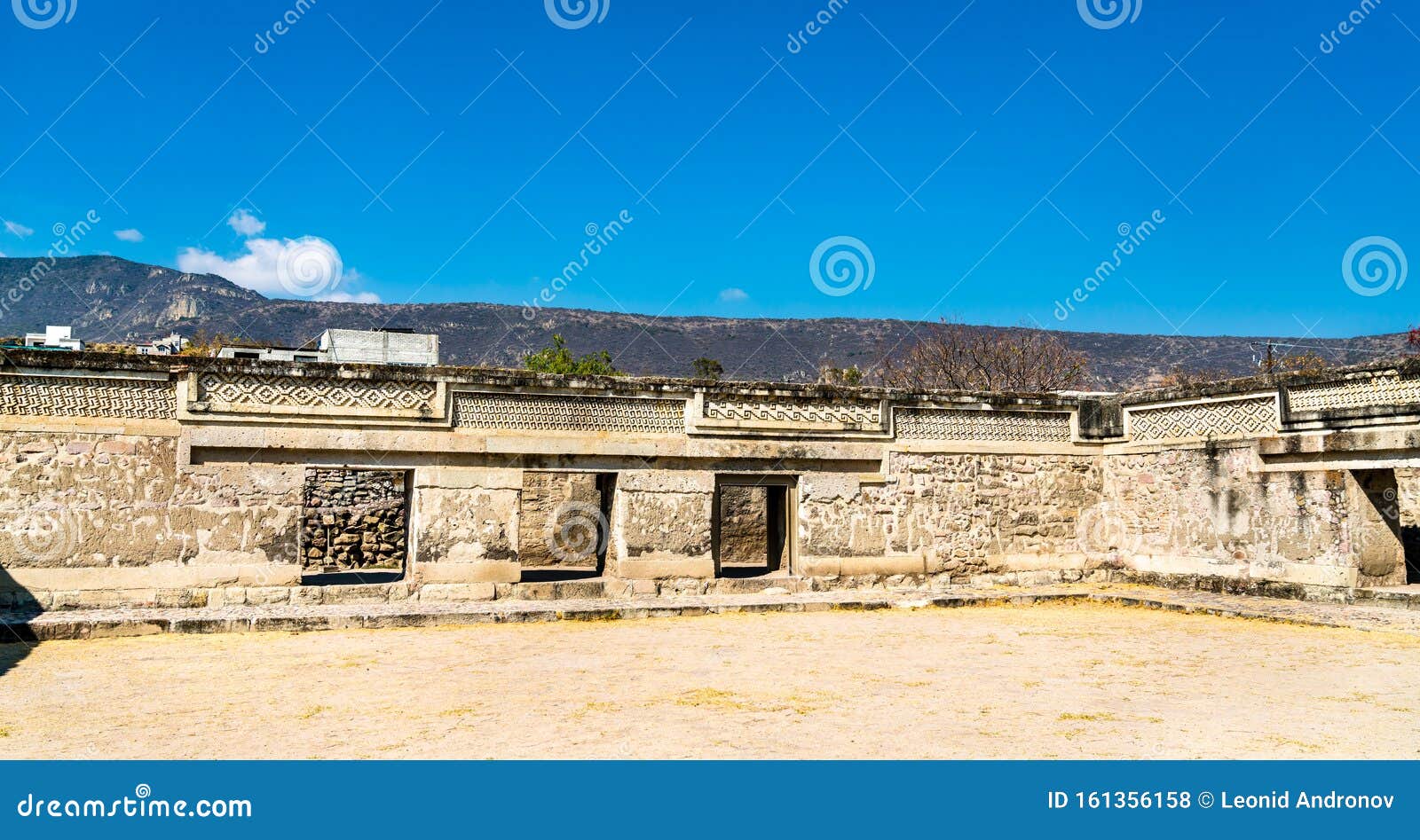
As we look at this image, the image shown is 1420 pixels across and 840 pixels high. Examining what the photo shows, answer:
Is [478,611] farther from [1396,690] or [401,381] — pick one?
[1396,690]

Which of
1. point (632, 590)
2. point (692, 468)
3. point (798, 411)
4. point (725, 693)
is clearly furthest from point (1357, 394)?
point (725, 693)

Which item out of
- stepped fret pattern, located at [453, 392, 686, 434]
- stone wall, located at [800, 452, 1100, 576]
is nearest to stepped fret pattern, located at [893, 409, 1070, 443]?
stone wall, located at [800, 452, 1100, 576]

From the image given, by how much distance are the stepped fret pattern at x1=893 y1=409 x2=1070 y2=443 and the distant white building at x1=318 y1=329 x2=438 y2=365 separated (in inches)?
358

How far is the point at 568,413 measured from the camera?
419 inches

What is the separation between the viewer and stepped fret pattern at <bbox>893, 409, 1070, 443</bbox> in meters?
11.9

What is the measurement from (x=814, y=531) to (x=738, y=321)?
46764 mm

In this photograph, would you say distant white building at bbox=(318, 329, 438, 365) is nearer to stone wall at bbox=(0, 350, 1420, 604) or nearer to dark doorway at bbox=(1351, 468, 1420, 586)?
stone wall at bbox=(0, 350, 1420, 604)

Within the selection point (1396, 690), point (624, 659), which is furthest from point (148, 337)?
point (1396, 690)

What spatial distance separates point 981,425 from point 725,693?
7.20 metres

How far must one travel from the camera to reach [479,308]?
182ft

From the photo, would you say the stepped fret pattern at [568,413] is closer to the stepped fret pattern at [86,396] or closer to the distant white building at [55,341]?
the stepped fret pattern at [86,396]

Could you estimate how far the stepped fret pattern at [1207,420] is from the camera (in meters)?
10.8

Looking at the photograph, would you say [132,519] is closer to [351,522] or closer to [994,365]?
[351,522]

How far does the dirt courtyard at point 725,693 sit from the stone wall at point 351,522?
6896 mm
